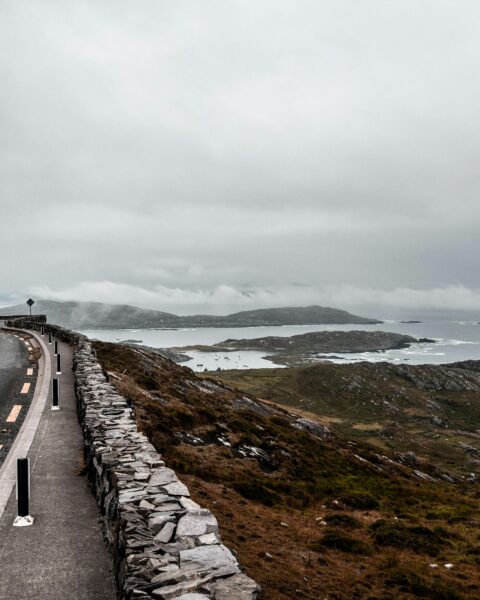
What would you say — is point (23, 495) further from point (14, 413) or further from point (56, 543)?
point (14, 413)

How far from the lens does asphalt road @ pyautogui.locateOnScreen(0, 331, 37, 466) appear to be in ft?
52.7

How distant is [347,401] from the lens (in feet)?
562

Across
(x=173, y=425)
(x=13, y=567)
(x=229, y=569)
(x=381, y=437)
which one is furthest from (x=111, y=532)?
(x=381, y=437)

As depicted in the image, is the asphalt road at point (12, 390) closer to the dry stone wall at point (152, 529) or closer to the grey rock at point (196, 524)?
the dry stone wall at point (152, 529)

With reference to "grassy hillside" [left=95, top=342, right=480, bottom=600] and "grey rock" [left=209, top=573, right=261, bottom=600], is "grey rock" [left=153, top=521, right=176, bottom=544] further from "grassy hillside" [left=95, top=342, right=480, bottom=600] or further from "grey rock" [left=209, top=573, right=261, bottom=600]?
"grassy hillside" [left=95, top=342, right=480, bottom=600]

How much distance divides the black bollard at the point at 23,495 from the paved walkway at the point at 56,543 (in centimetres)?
19

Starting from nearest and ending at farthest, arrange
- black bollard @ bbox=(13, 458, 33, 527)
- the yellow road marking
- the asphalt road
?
black bollard @ bbox=(13, 458, 33, 527) < the asphalt road < the yellow road marking

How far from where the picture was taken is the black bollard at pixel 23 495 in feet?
31.7

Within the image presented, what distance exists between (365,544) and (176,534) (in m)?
12.3

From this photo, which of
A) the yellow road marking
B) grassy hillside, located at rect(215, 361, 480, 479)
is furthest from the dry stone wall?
grassy hillside, located at rect(215, 361, 480, 479)

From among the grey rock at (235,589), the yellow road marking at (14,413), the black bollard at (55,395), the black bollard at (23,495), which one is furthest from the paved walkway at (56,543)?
the black bollard at (55,395)

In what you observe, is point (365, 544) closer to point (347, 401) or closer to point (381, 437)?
point (381, 437)

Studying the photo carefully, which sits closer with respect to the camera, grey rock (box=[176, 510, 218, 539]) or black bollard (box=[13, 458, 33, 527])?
grey rock (box=[176, 510, 218, 539])

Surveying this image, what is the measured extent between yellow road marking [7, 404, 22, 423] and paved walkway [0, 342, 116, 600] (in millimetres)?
4320
